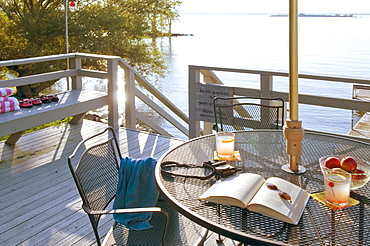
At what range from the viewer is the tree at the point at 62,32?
1352 cm

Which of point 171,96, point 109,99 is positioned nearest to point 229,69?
point 109,99

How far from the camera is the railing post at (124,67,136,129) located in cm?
450

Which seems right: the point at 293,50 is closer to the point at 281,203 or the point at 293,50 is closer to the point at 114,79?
the point at 281,203

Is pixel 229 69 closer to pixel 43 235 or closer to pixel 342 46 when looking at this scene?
pixel 43 235

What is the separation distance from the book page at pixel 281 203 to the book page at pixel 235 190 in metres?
0.03

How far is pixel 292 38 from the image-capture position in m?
1.44

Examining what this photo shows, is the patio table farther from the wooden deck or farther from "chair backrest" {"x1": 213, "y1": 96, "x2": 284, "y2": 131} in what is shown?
the wooden deck

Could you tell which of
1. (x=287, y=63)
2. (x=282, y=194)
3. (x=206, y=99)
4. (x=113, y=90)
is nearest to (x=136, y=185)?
(x=282, y=194)

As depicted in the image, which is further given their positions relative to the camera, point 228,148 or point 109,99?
point 109,99

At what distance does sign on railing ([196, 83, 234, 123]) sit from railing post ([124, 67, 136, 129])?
3.33ft

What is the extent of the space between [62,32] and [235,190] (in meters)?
13.4

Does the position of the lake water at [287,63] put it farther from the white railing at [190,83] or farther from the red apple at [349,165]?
the red apple at [349,165]

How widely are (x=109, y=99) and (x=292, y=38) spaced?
321cm

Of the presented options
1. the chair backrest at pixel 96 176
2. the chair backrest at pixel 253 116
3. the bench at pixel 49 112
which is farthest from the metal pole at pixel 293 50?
the bench at pixel 49 112
